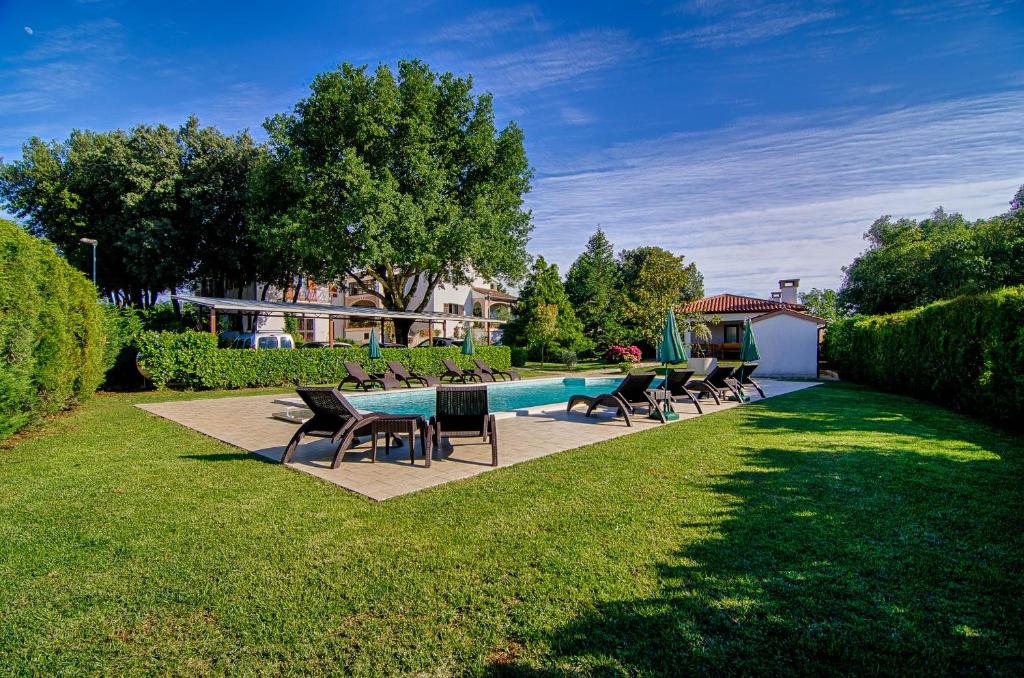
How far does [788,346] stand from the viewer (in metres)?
24.0

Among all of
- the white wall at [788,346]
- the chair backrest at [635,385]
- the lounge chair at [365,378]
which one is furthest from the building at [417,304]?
the chair backrest at [635,385]

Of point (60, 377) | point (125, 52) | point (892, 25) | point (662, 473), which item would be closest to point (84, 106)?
point (125, 52)

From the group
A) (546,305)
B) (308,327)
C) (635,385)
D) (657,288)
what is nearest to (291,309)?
(546,305)

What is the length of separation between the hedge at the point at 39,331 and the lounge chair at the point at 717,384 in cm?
1327

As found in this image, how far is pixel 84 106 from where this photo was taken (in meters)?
14.5

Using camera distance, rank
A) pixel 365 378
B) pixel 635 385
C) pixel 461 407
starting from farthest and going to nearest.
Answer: pixel 365 378
pixel 635 385
pixel 461 407

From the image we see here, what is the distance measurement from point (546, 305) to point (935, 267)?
25.1 metres

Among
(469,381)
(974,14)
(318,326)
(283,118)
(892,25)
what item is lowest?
(469,381)

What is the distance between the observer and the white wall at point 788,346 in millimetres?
23609

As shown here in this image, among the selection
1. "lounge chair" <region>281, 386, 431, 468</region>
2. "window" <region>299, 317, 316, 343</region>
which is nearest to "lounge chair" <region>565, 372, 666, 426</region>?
"lounge chair" <region>281, 386, 431, 468</region>

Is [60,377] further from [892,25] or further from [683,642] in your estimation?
[892,25]

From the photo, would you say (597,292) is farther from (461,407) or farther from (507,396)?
(461,407)

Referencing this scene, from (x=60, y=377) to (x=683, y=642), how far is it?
10797 millimetres

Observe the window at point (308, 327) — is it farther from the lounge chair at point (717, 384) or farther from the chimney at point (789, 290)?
the chimney at point (789, 290)
